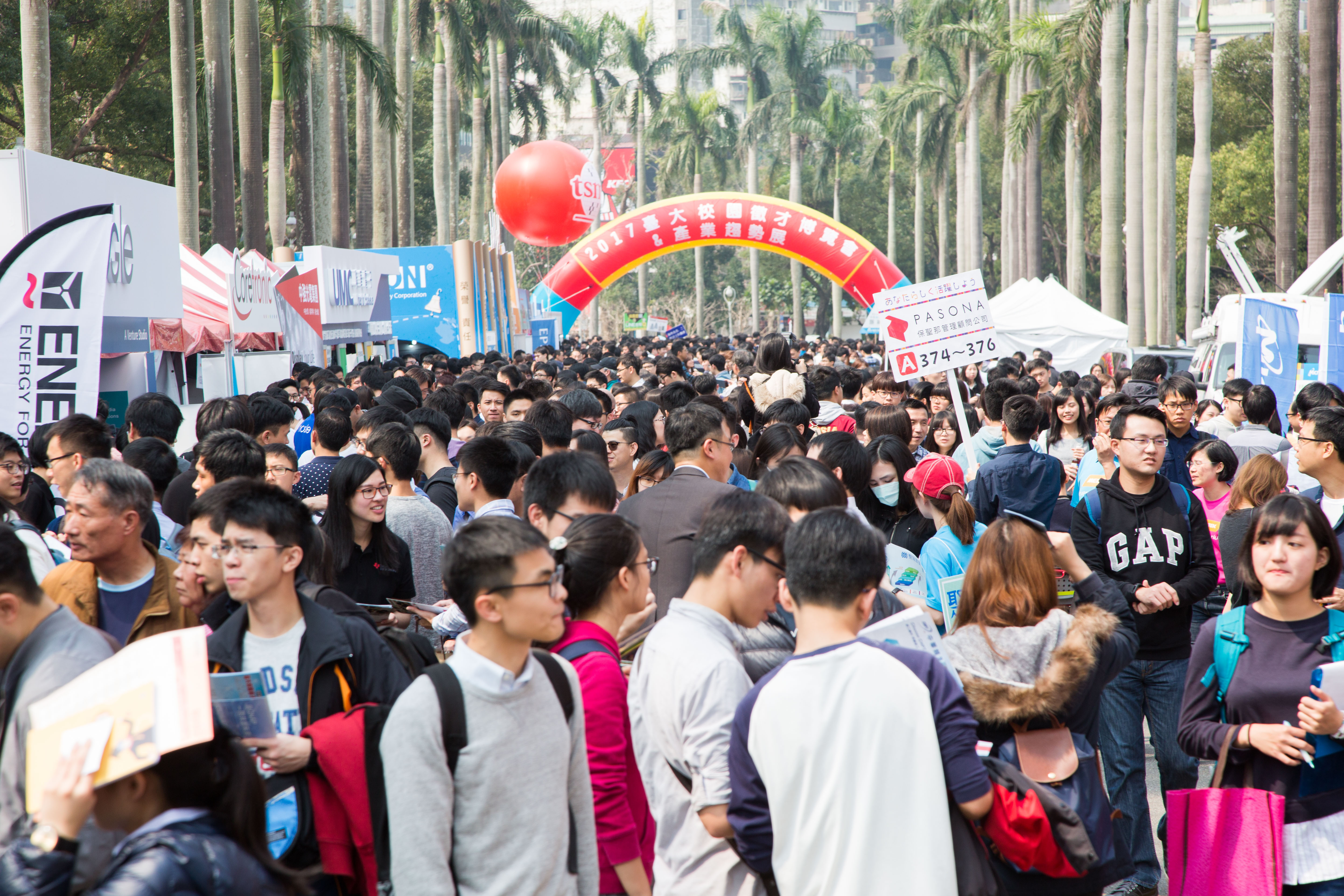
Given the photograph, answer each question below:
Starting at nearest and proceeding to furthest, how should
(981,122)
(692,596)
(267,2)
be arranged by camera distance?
(692,596), (267,2), (981,122)

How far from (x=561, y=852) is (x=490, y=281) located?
64.5 ft

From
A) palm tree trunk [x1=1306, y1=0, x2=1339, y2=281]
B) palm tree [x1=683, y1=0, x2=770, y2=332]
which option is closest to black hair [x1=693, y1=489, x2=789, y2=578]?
palm tree trunk [x1=1306, y1=0, x2=1339, y2=281]

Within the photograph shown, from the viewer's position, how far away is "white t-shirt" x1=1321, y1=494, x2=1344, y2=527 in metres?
5.39

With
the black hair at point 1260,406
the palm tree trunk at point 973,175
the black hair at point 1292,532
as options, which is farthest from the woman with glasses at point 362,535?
the palm tree trunk at point 973,175

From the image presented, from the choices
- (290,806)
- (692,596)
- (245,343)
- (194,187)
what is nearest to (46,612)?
(290,806)

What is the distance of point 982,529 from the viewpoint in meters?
5.14

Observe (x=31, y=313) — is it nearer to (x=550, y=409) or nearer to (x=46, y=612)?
(x=550, y=409)

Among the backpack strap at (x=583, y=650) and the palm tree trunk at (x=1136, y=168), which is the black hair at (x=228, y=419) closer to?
the backpack strap at (x=583, y=650)

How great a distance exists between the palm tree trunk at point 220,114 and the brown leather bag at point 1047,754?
1981 cm

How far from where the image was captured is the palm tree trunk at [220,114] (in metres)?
20.8

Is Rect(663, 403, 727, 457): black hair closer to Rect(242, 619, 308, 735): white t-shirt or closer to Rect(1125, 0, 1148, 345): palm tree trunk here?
Rect(242, 619, 308, 735): white t-shirt

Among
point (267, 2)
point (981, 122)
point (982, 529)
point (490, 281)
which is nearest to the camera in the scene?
point (982, 529)

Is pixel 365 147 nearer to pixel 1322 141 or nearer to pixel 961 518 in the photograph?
pixel 1322 141

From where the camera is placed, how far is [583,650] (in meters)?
3.23
